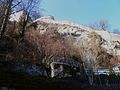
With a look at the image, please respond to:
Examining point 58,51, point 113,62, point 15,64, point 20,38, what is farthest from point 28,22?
point 15,64

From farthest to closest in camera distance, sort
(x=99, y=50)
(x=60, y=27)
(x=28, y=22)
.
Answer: (x=60, y=27)
(x=99, y=50)
(x=28, y=22)

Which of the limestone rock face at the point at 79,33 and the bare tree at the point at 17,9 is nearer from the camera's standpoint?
the bare tree at the point at 17,9

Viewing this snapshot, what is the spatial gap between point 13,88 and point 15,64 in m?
9.24

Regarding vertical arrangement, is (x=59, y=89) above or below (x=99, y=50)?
below

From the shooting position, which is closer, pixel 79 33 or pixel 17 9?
pixel 17 9

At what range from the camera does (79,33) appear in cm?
5075

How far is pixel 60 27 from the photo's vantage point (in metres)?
49.5

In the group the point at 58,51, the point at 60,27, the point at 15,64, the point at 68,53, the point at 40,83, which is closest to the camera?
the point at 40,83

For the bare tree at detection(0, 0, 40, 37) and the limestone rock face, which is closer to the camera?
the bare tree at detection(0, 0, 40, 37)

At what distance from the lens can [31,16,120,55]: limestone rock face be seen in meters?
47.0

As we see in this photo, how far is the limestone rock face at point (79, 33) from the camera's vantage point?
47.0 m

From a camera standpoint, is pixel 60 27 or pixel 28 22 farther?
pixel 60 27

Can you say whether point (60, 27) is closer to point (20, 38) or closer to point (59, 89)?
point (20, 38)

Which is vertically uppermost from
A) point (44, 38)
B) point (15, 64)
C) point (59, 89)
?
point (44, 38)
